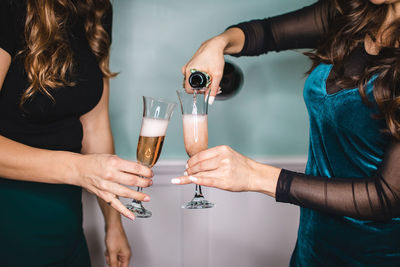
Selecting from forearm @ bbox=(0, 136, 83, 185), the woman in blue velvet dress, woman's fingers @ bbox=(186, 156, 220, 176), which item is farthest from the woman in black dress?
the woman in blue velvet dress

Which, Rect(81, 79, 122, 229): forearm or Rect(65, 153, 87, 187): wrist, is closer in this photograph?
Rect(65, 153, 87, 187): wrist

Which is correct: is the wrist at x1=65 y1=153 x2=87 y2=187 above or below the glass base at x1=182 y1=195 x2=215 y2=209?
above

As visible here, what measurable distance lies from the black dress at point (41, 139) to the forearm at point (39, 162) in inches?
6.5

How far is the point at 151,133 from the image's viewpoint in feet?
3.38

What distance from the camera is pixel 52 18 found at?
3.55 feet

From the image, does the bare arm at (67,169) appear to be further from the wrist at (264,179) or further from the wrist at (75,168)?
the wrist at (264,179)

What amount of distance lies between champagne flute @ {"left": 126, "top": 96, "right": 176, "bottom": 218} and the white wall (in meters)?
1.05

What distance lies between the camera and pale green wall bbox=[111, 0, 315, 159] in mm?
1978

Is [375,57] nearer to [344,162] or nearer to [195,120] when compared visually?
[344,162]

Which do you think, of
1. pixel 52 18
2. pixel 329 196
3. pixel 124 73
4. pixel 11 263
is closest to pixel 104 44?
pixel 52 18

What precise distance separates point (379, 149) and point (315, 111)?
268mm

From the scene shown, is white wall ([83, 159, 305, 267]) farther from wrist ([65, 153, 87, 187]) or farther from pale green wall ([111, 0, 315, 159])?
wrist ([65, 153, 87, 187])

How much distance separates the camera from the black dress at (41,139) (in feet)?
3.34

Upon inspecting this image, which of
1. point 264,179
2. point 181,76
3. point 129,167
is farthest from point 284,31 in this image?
point 129,167
